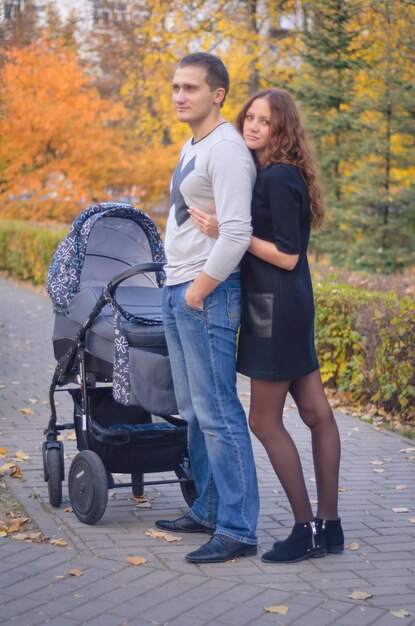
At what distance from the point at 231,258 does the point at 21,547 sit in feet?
5.69

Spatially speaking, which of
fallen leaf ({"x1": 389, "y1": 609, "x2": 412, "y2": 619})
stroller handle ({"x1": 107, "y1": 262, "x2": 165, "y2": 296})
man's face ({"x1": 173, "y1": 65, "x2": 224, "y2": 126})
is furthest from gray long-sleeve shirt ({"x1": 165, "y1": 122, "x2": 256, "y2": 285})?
fallen leaf ({"x1": 389, "y1": 609, "x2": 412, "y2": 619})

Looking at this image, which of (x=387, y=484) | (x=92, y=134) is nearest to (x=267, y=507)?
(x=387, y=484)

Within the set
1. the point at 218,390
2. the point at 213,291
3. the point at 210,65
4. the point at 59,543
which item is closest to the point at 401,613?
the point at 218,390

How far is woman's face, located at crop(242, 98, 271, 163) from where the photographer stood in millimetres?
4473

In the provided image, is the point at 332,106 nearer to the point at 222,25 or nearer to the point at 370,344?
the point at 222,25

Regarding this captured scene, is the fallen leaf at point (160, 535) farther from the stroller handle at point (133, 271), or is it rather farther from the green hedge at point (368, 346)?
the green hedge at point (368, 346)

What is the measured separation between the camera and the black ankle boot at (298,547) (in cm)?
464

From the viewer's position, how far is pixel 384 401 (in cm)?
834

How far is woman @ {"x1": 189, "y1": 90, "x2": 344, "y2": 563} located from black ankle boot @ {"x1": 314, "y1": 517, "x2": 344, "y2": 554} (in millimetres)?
73

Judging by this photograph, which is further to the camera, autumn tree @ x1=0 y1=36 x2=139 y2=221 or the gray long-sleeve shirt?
autumn tree @ x1=0 y1=36 x2=139 y2=221

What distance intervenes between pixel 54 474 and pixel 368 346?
3.57 metres

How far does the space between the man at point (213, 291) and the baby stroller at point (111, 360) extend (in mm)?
306

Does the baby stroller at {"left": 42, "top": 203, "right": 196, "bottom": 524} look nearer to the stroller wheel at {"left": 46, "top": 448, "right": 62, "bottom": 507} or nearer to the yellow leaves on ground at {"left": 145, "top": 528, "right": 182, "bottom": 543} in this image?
the stroller wheel at {"left": 46, "top": 448, "right": 62, "bottom": 507}

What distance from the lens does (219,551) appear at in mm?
4633
